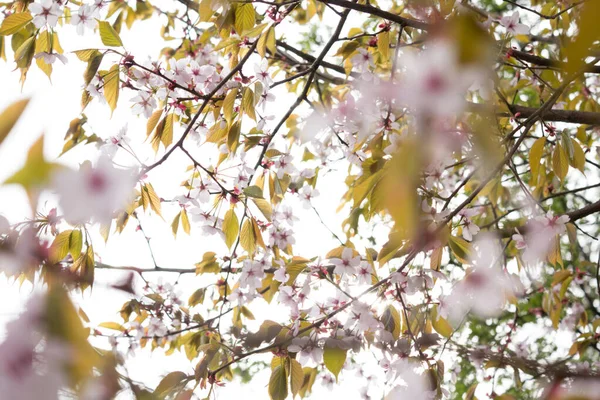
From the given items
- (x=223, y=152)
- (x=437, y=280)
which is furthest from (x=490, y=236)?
(x=223, y=152)

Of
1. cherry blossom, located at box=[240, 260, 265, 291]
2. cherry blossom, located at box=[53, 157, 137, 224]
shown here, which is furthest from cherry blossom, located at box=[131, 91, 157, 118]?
cherry blossom, located at box=[53, 157, 137, 224]

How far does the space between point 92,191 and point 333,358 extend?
0.65 meters

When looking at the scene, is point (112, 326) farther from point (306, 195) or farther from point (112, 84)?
point (112, 84)

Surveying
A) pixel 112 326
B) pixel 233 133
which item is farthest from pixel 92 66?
pixel 112 326

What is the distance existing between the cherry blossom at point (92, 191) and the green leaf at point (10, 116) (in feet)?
0.10

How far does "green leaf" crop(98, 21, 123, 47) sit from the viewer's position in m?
0.94

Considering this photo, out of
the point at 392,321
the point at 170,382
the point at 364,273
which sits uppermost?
the point at 364,273

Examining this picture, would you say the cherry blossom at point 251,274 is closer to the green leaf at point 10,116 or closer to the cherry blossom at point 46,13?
the cherry blossom at point 46,13

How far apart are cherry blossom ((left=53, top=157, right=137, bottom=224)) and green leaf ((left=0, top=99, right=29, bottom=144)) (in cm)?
3

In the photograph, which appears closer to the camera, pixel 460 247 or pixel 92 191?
pixel 92 191

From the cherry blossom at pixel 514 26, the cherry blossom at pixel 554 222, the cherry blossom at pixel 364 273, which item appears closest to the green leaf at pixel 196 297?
the cherry blossom at pixel 364 273

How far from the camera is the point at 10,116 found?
238 mm

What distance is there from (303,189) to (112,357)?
1.22 meters

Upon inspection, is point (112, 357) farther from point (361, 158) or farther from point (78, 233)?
point (361, 158)
